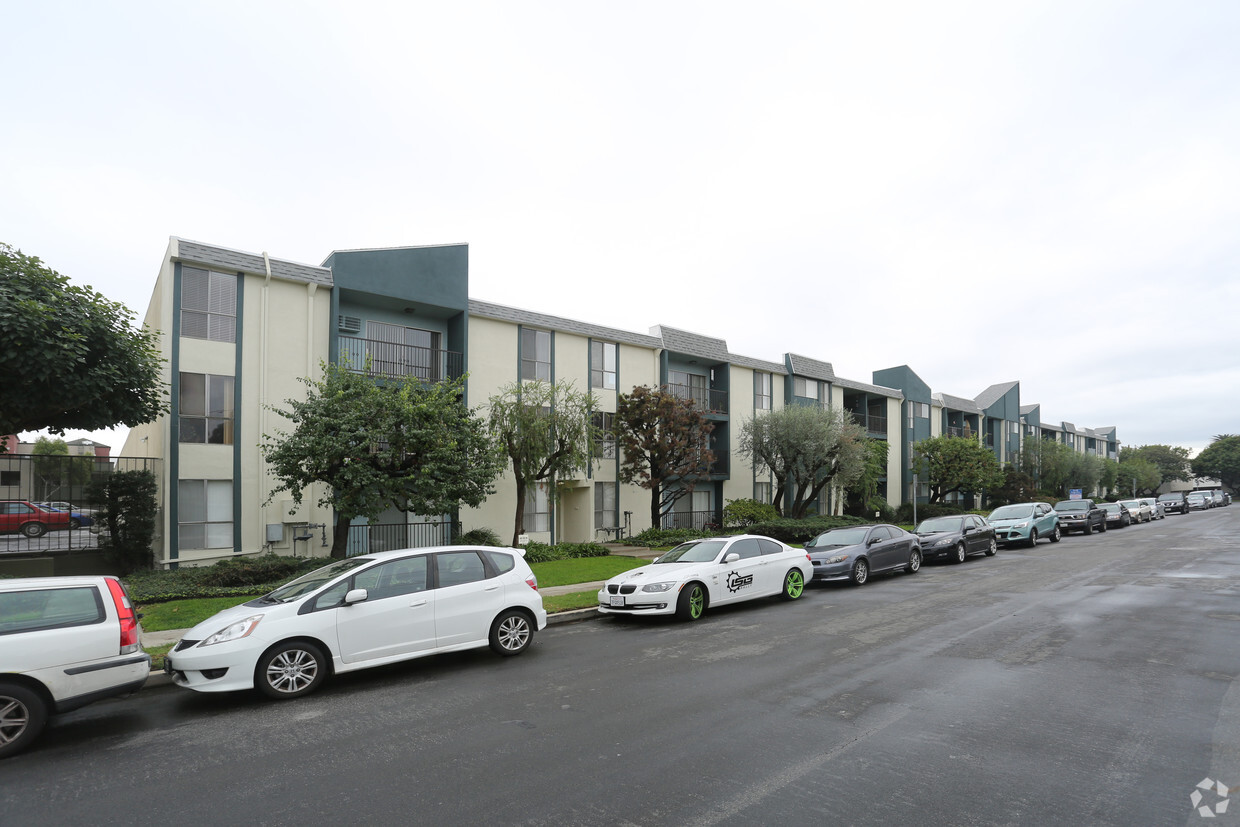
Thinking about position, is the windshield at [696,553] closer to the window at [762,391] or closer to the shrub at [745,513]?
the shrub at [745,513]

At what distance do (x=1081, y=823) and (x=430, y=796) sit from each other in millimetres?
4089

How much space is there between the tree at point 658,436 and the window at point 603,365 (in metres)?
0.96

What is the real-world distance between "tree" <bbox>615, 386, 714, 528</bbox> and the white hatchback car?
1480 centimetres

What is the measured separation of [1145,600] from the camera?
11.9m

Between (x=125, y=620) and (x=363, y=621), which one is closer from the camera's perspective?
(x=125, y=620)

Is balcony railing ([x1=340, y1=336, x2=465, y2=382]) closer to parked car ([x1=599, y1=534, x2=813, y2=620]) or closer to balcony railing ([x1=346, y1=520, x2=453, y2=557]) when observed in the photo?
balcony railing ([x1=346, y1=520, x2=453, y2=557])

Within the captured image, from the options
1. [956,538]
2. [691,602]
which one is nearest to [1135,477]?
[956,538]

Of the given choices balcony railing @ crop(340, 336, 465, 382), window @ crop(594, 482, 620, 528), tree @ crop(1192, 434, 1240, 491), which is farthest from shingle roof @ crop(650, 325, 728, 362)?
tree @ crop(1192, 434, 1240, 491)

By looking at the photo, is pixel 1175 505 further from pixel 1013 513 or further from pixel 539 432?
pixel 539 432

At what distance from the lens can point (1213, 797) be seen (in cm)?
432

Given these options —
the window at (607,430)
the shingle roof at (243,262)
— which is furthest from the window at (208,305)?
the window at (607,430)

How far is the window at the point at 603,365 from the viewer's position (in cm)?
2506

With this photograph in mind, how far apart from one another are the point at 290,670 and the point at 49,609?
221 cm

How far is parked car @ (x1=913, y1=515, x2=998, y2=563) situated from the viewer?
766 inches
